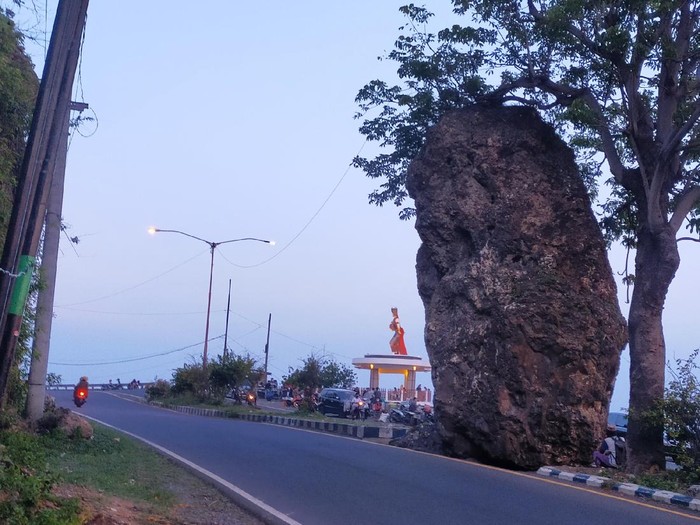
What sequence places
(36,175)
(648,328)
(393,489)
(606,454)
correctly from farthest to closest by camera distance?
(606,454) < (648,328) < (393,489) < (36,175)

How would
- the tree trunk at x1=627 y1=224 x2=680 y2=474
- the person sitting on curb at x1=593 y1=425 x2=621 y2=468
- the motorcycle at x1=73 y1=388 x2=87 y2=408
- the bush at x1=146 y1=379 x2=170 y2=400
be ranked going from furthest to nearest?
the bush at x1=146 y1=379 x2=170 y2=400
the motorcycle at x1=73 y1=388 x2=87 y2=408
the person sitting on curb at x1=593 y1=425 x2=621 y2=468
the tree trunk at x1=627 y1=224 x2=680 y2=474

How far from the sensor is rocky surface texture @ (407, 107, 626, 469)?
737 inches

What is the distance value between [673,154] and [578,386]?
17.6 ft

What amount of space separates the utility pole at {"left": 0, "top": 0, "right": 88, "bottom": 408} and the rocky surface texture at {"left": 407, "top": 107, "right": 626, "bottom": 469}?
12.9m

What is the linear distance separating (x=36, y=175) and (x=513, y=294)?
13.4 m

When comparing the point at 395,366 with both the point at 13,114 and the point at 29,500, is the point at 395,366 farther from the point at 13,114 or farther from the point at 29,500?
the point at 29,500

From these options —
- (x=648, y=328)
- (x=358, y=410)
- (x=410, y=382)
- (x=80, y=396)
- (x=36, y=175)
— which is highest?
(x=410, y=382)

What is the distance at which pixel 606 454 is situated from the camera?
19016mm

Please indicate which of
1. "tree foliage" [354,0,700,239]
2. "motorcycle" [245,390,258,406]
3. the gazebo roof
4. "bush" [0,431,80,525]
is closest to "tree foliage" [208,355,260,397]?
"motorcycle" [245,390,258,406]

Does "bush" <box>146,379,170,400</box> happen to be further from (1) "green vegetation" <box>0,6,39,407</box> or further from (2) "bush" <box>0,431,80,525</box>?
(2) "bush" <box>0,431,80,525</box>

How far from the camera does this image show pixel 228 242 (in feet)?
149

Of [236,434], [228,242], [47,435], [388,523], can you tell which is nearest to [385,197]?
[236,434]

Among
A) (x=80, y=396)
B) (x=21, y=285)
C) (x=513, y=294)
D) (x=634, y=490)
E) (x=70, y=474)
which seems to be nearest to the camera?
(x=21, y=285)

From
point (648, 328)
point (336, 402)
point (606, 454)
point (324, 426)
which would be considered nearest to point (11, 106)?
point (648, 328)
